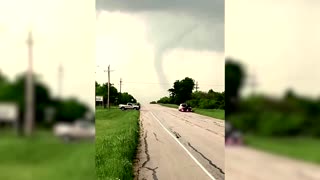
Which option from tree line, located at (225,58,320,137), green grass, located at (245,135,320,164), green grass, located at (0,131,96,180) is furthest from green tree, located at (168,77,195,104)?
green grass, located at (0,131,96,180)

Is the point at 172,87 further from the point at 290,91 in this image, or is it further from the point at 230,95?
the point at 290,91

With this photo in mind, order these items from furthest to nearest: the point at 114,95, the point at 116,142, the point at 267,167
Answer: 1. the point at 116,142
2. the point at 114,95
3. the point at 267,167

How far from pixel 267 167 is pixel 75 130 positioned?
1081 millimetres

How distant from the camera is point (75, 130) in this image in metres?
2.62

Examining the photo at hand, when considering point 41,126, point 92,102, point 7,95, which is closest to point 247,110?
point 92,102

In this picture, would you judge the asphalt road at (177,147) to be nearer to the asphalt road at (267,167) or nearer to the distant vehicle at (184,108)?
the distant vehicle at (184,108)

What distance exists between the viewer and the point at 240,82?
2773 mm

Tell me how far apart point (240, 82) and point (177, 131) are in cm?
98

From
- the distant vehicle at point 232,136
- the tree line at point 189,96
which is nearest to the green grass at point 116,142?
the tree line at point 189,96

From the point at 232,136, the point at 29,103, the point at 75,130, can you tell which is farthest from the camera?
the point at 232,136

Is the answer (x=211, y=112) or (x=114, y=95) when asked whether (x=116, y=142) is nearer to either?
(x=114, y=95)

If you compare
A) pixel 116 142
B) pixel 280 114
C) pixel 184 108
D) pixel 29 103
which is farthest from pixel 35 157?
pixel 184 108

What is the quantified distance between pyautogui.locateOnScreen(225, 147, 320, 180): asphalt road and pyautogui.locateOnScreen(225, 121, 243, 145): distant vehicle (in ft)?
0.14

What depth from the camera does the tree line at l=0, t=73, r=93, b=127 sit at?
84.3 inches
